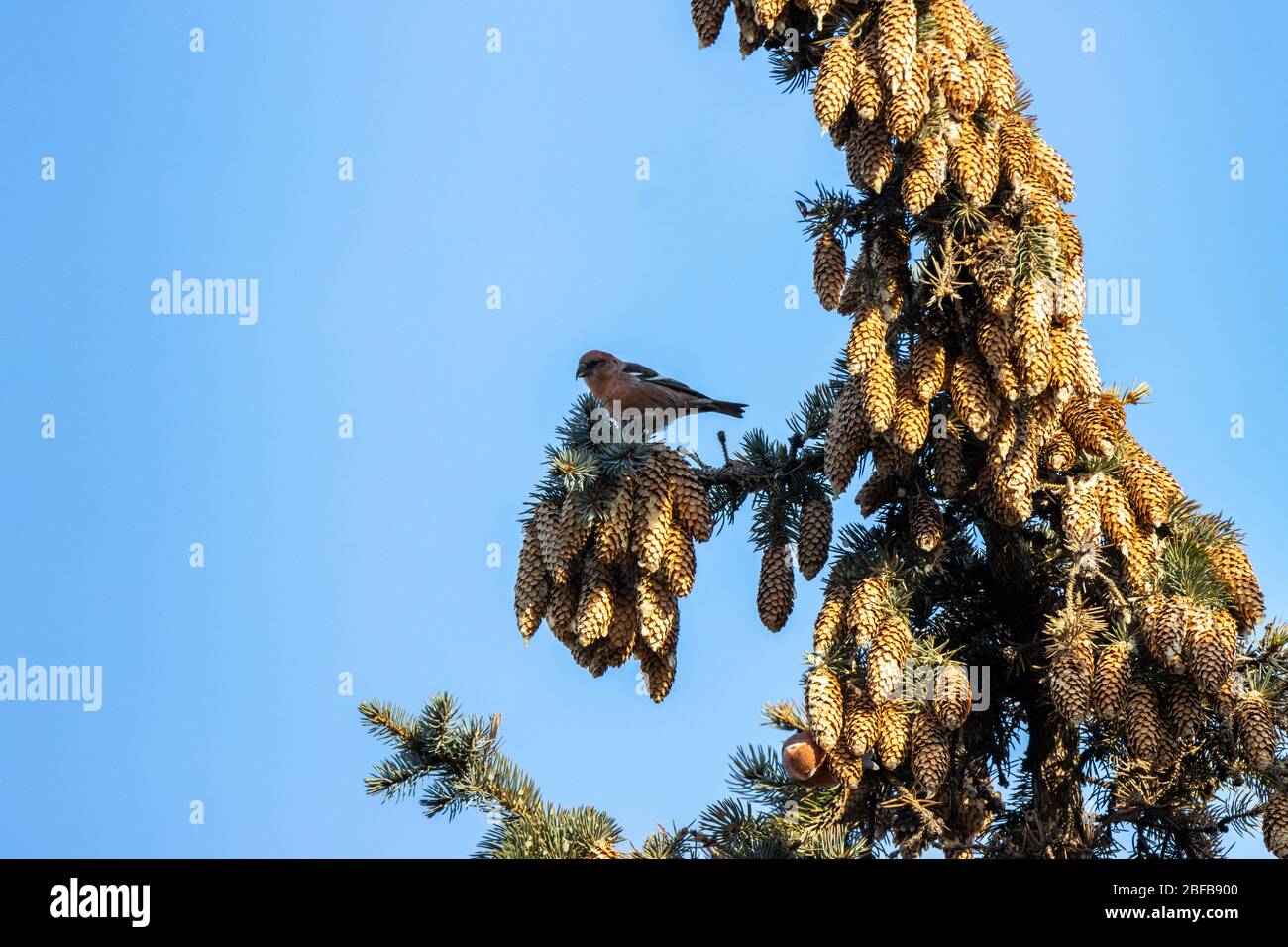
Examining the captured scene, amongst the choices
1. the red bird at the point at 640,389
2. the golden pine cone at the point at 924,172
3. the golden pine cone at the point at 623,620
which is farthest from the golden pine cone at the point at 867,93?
the red bird at the point at 640,389

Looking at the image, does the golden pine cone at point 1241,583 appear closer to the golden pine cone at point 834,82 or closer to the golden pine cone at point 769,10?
the golden pine cone at point 834,82

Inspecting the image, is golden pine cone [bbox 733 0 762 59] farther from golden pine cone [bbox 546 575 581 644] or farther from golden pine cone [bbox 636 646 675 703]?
golden pine cone [bbox 636 646 675 703]

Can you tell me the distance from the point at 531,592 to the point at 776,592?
780 mm

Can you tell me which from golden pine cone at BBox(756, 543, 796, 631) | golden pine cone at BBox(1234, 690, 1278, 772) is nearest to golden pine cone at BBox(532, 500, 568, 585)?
golden pine cone at BBox(756, 543, 796, 631)

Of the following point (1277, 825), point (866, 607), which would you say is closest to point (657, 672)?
point (866, 607)

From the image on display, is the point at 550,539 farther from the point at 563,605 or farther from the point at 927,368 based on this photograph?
the point at 927,368

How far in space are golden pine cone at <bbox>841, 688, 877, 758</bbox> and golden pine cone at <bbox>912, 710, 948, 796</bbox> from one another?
0.45 feet

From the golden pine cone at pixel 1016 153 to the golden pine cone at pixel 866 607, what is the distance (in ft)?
4.47

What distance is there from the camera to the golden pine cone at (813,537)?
4707mm

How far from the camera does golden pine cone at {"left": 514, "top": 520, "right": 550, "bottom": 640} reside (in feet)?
15.5
